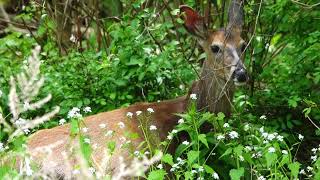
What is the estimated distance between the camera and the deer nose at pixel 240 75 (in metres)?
5.93

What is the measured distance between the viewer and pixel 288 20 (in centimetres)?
682

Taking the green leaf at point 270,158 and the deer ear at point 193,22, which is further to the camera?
the deer ear at point 193,22

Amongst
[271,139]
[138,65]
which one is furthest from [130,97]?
[271,139]

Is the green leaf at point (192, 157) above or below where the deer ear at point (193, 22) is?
below

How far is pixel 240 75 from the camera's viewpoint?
5934 millimetres

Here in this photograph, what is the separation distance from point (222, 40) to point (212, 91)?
1.63 ft

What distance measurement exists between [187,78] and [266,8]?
1.13m

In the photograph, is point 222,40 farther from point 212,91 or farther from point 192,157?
point 192,157

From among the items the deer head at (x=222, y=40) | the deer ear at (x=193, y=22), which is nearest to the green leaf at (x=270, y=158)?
the deer head at (x=222, y=40)

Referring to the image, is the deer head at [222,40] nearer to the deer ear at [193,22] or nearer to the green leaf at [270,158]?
the deer ear at [193,22]

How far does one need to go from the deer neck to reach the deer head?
1.6 inches

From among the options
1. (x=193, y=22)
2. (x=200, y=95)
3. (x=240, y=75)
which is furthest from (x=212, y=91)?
(x=193, y=22)

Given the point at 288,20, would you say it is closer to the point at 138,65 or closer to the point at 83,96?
the point at 138,65

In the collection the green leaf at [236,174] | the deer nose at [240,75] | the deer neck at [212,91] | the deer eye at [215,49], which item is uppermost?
the deer eye at [215,49]
